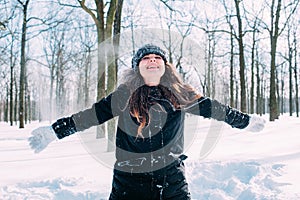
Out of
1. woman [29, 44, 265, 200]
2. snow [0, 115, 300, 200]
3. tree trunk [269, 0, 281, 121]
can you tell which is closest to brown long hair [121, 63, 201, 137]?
woman [29, 44, 265, 200]

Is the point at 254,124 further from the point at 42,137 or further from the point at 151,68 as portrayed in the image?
the point at 42,137

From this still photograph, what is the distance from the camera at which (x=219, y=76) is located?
40.5 m

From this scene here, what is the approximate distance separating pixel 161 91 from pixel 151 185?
0.64 m

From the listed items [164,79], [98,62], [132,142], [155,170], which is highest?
[98,62]

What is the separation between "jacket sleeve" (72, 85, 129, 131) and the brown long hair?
64 millimetres

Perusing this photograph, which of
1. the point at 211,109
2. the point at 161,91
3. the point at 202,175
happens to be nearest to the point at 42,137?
the point at 161,91

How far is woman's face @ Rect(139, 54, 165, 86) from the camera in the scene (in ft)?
7.16

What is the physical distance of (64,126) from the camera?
2.16 m

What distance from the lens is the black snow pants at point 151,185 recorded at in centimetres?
207

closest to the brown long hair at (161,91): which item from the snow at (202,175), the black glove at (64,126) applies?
the black glove at (64,126)

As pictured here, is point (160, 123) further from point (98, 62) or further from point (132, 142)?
point (98, 62)

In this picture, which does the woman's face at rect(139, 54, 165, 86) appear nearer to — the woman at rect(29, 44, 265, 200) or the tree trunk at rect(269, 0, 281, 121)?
the woman at rect(29, 44, 265, 200)

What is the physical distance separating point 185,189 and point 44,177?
3781 millimetres

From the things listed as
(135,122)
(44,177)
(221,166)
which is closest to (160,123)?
(135,122)
